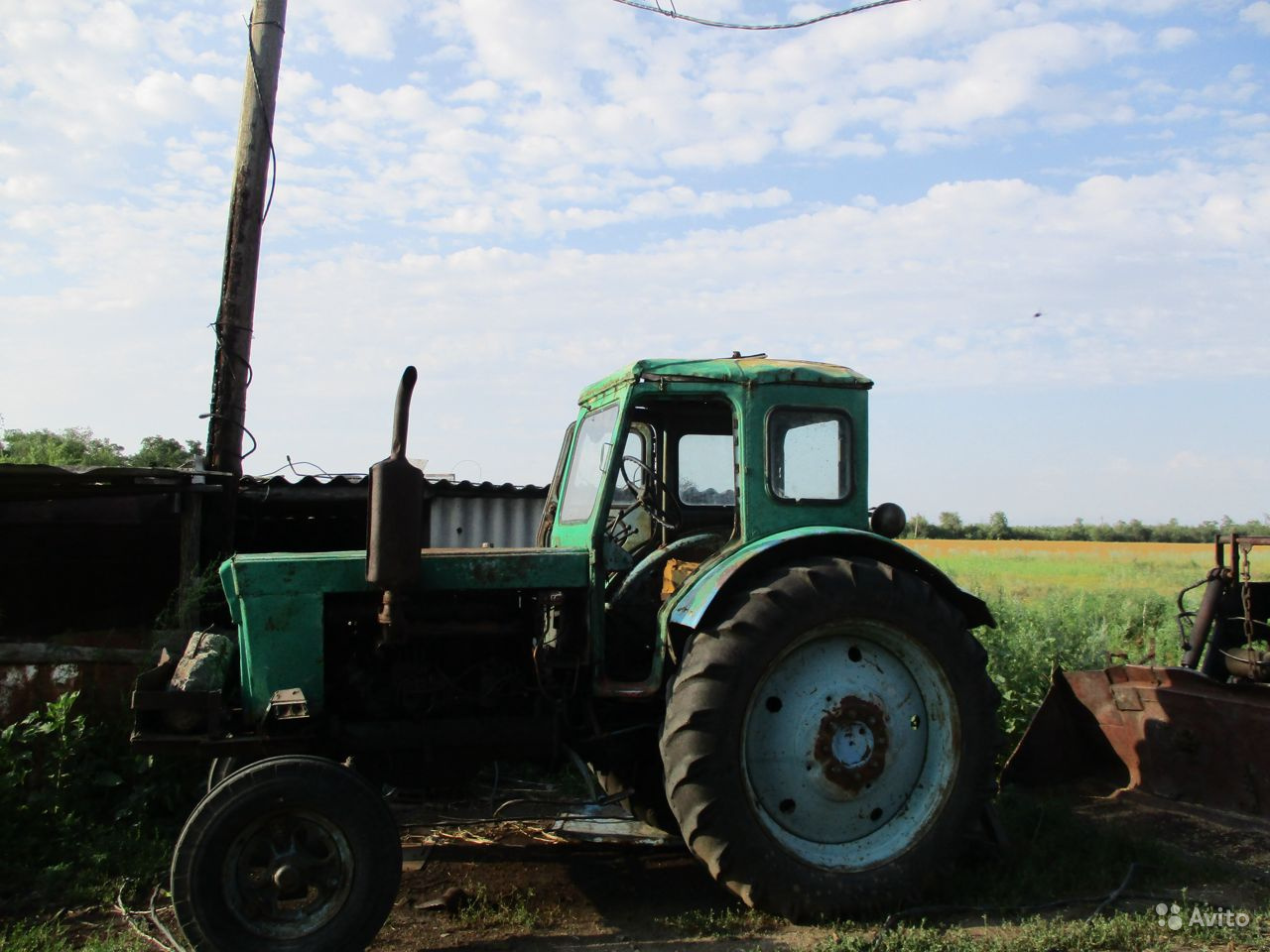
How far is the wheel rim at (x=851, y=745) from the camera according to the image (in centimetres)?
455

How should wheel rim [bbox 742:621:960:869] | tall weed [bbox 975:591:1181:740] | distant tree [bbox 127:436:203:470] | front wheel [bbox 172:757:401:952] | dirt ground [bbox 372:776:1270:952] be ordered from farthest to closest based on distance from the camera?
1. distant tree [bbox 127:436:203:470]
2. tall weed [bbox 975:591:1181:740]
3. wheel rim [bbox 742:621:960:869]
4. dirt ground [bbox 372:776:1270:952]
5. front wheel [bbox 172:757:401:952]

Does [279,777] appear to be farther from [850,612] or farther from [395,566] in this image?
[850,612]

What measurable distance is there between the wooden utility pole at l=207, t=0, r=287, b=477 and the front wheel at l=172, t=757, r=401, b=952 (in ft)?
12.0

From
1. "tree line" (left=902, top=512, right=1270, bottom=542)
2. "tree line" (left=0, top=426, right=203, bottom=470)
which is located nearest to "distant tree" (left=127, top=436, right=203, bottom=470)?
"tree line" (left=0, top=426, right=203, bottom=470)

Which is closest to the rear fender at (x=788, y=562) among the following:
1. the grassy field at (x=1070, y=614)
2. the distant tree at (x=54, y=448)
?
the grassy field at (x=1070, y=614)

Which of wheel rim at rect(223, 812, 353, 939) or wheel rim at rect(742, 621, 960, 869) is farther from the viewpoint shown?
wheel rim at rect(742, 621, 960, 869)

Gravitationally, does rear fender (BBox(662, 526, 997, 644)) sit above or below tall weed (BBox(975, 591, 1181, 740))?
above

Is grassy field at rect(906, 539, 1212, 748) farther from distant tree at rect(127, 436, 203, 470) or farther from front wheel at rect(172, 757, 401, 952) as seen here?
distant tree at rect(127, 436, 203, 470)

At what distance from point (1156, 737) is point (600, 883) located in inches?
132

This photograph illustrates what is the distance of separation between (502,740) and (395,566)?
1054 millimetres

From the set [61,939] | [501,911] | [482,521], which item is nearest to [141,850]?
[61,939]

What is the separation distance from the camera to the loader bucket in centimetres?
539

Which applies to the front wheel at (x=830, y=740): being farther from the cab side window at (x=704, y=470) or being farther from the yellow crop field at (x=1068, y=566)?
the yellow crop field at (x=1068, y=566)

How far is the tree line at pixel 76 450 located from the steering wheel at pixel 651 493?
225 inches
